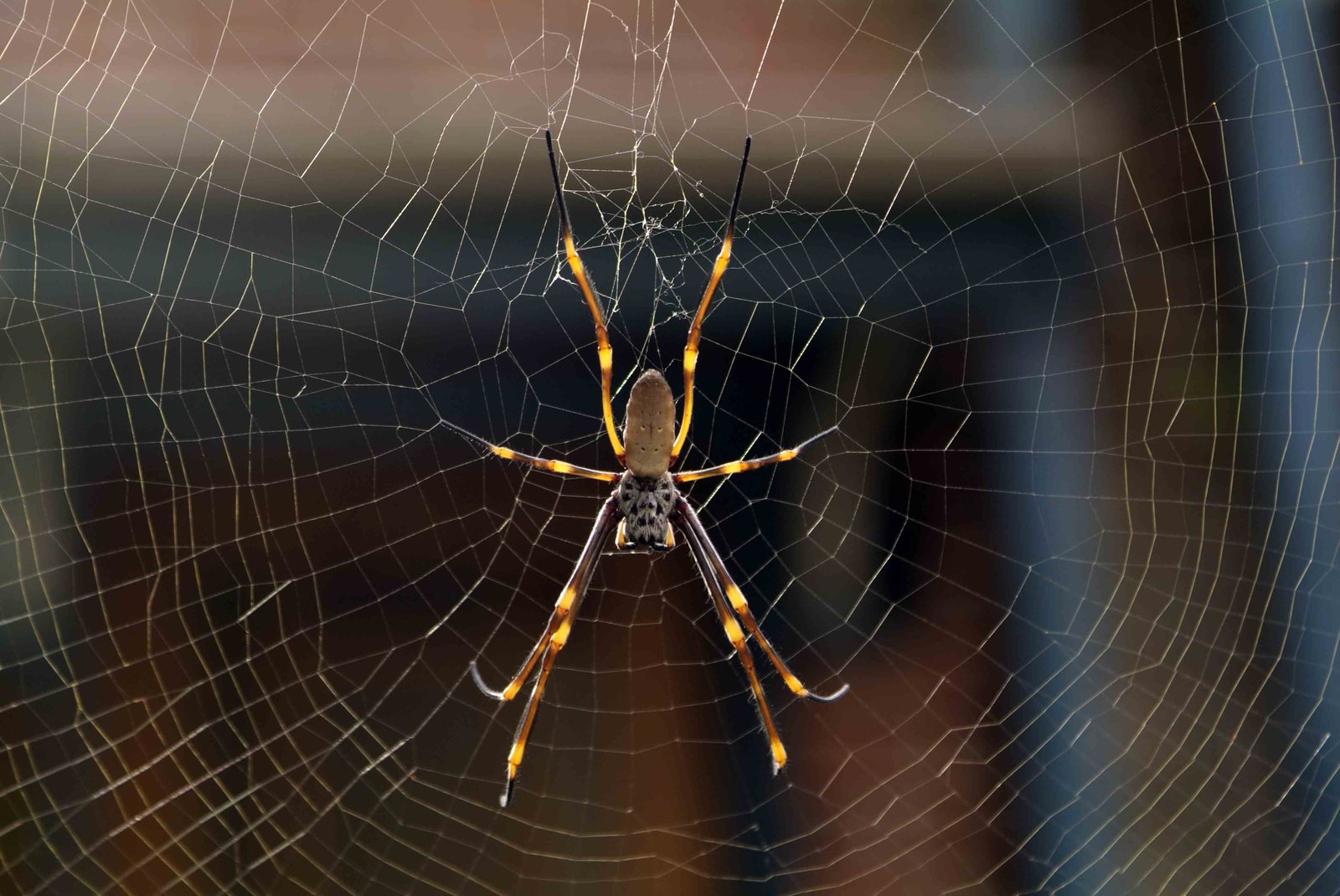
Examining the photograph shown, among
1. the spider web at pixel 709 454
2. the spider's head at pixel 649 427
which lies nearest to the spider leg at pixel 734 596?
the spider's head at pixel 649 427

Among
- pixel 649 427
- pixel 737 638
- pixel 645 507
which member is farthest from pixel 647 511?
pixel 737 638

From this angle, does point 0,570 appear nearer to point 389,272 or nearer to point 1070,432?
point 389,272

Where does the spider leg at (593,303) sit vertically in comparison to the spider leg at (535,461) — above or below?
above

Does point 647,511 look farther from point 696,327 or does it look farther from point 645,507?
point 696,327

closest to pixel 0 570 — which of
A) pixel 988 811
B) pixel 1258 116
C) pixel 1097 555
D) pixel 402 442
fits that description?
pixel 402 442

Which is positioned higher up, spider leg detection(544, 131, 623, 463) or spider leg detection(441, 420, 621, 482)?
spider leg detection(544, 131, 623, 463)

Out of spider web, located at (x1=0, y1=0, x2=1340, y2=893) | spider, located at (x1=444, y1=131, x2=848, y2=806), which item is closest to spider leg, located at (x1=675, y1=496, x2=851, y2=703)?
spider, located at (x1=444, y1=131, x2=848, y2=806)

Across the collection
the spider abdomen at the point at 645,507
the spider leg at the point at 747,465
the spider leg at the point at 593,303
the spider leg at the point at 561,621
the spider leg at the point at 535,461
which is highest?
the spider leg at the point at 593,303

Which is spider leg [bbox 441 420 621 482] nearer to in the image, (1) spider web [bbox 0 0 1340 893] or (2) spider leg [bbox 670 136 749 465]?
(2) spider leg [bbox 670 136 749 465]

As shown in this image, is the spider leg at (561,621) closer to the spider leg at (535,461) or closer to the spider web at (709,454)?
the spider leg at (535,461)
